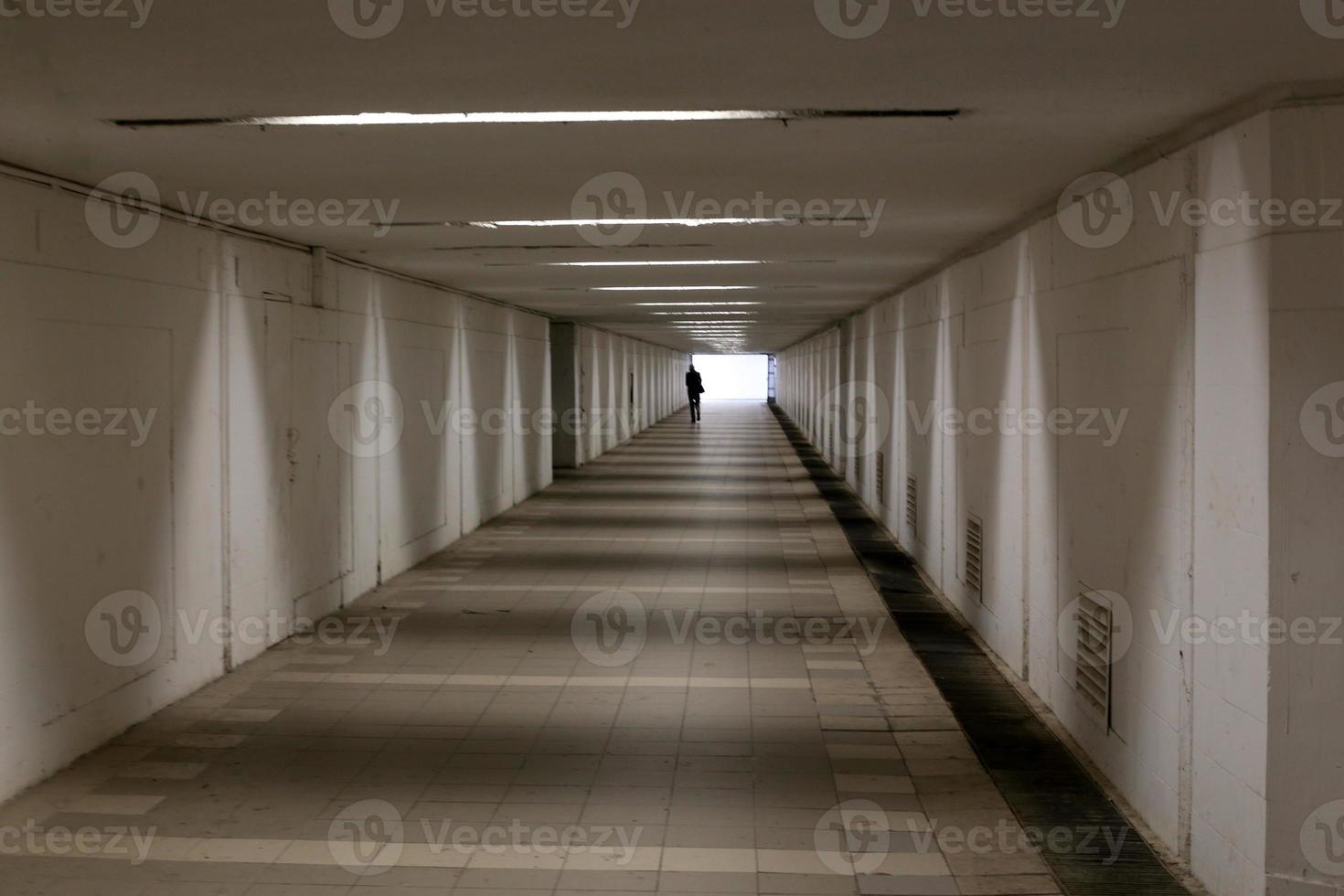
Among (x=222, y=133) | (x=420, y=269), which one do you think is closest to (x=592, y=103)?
(x=222, y=133)

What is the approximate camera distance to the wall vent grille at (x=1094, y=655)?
5.03 m

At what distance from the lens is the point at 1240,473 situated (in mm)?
3691

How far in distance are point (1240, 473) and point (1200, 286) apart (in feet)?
2.30

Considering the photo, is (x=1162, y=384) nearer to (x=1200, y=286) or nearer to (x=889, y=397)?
(x=1200, y=286)
